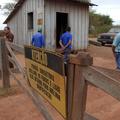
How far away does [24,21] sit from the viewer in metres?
20.2

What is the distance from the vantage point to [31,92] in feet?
16.4

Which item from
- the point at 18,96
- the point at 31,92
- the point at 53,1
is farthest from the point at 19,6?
the point at 31,92

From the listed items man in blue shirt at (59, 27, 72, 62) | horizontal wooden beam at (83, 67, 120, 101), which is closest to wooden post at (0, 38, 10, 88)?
man in blue shirt at (59, 27, 72, 62)

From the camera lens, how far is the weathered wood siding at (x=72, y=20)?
17703 mm

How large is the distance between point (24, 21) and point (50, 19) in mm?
2945

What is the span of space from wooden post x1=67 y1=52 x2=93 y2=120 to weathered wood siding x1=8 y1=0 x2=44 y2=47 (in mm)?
14510

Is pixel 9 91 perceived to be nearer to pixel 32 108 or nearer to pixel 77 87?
pixel 32 108

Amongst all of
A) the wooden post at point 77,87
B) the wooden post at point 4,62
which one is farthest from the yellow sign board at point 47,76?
the wooden post at point 4,62

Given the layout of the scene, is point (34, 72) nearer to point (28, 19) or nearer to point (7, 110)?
point (7, 110)

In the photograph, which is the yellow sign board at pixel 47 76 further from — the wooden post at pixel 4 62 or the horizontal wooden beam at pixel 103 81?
the wooden post at pixel 4 62

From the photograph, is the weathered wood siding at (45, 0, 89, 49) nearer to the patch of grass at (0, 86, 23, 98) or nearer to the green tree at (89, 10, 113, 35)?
the patch of grass at (0, 86, 23, 98)

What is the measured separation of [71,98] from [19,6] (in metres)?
17.8

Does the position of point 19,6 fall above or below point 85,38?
above

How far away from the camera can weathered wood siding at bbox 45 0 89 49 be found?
58.1 feet
